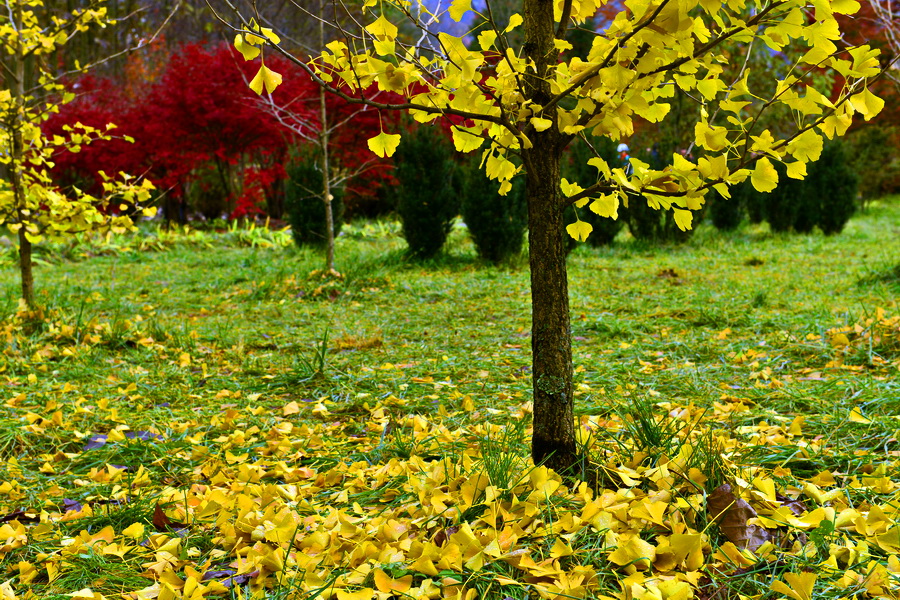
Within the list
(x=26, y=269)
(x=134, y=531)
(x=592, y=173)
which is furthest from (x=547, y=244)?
(x=592, y=173)

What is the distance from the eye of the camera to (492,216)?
6.23 meters

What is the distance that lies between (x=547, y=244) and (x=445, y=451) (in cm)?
75

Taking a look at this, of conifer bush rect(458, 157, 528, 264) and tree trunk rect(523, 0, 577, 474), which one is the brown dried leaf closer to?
tree trunk rect(523, 0, 577, 474)

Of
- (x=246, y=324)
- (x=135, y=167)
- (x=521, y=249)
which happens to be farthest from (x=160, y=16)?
(x=246, y=324)

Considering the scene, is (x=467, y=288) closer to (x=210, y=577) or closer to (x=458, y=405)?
(x=458, y=405)

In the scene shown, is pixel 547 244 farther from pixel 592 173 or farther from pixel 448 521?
pixel 592 173

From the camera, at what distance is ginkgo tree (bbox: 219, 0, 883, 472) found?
1.20m

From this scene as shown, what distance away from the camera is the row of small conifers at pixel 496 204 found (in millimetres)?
6344

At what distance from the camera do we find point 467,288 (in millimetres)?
5098

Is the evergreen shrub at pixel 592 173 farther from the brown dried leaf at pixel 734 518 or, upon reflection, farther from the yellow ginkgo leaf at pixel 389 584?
the yellow ginkgo leaf at pixel 389 584

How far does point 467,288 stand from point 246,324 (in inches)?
69.4

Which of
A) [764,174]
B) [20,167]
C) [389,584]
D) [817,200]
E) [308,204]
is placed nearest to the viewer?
[389,584]

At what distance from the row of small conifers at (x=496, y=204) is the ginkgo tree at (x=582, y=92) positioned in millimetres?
3601

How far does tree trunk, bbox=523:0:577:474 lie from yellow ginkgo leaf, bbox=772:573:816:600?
0.57 metres
